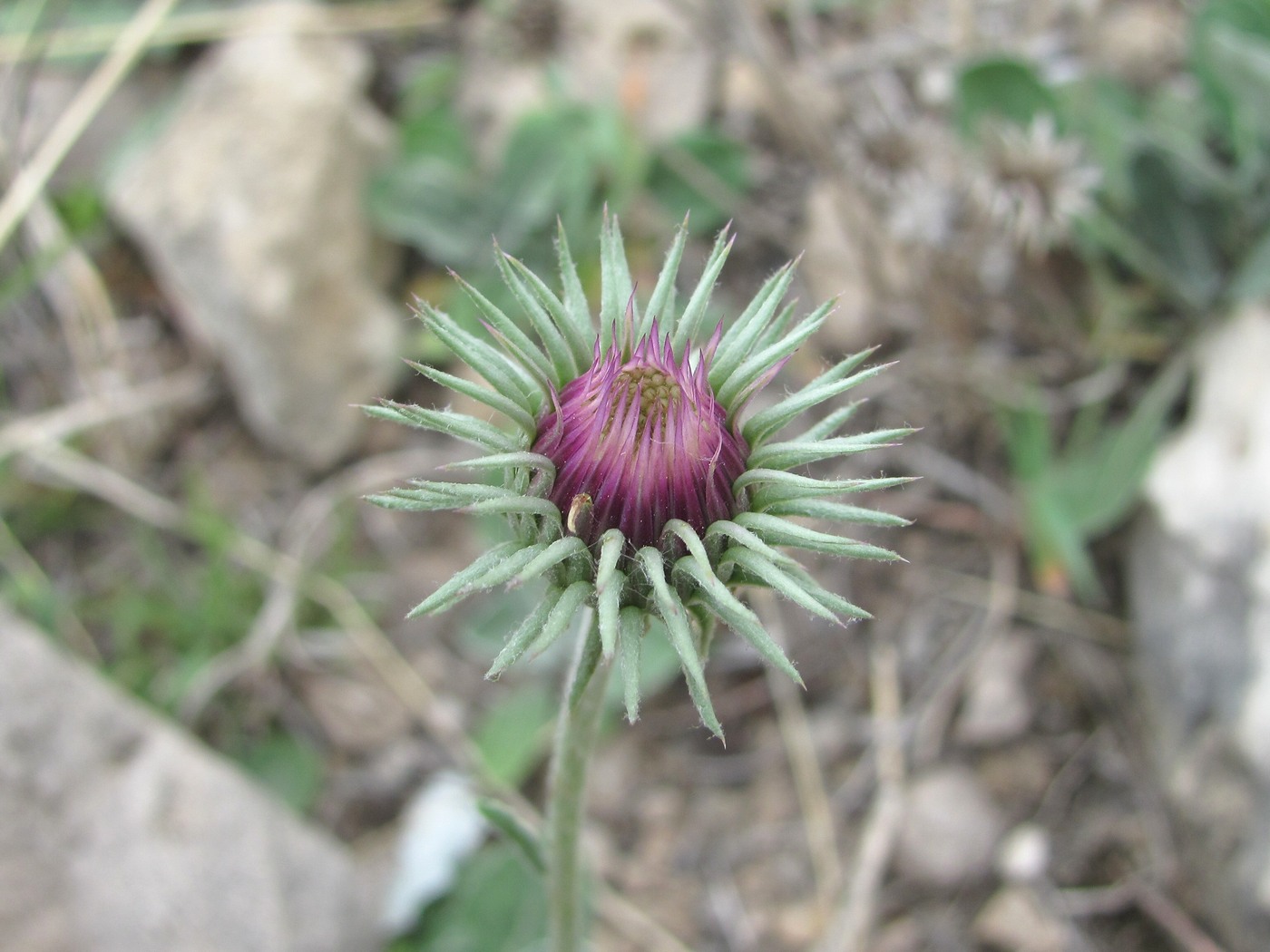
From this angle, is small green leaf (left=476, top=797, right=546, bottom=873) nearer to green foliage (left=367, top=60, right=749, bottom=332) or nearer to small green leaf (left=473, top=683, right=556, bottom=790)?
small green leaf (left=473, top=683, right=556, bottom=790)

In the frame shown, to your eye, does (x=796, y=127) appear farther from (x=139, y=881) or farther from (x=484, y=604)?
(x=139, y=881)

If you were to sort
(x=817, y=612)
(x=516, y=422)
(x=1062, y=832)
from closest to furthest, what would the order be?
(x=817, y=612) < (x=516, y=422) < (x=1062, y=832)

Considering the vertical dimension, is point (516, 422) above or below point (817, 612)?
above

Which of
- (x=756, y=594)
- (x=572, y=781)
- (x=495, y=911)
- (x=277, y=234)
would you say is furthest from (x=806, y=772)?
(x=277, y=234)

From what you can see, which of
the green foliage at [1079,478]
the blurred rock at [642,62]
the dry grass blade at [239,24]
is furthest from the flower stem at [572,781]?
the dry grass blade at [239,24]

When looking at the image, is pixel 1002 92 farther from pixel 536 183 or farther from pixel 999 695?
pixel 999 695

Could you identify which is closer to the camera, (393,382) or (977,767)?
(977,767)

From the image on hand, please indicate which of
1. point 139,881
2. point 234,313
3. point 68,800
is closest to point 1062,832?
point 139,881

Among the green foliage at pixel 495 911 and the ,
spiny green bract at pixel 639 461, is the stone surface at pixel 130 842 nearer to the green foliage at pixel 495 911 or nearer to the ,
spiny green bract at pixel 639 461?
the green foliage at pixel 495 911
